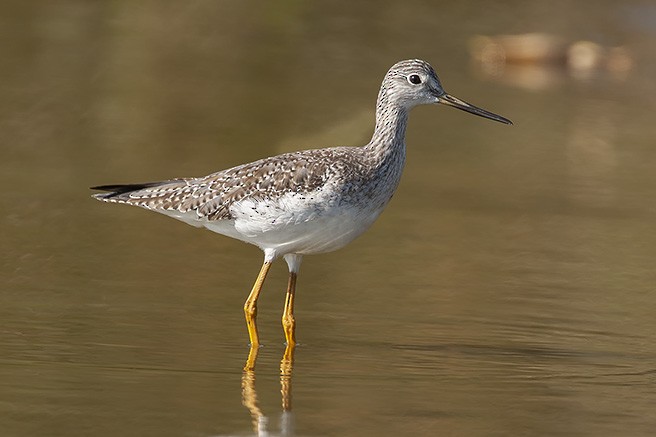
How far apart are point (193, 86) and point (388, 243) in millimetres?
6688

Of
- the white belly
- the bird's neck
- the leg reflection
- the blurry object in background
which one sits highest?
the blurry object in background

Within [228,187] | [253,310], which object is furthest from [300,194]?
[253,310]

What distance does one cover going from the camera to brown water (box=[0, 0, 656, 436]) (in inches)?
309

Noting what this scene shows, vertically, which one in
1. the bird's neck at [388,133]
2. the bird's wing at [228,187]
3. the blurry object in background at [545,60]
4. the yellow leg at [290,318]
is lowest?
the yellow leg at [290,318]

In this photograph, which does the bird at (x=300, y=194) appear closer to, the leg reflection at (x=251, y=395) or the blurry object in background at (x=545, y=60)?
the leg reflection at (x=251, y=395)

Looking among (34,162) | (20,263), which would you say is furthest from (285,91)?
(20,263)

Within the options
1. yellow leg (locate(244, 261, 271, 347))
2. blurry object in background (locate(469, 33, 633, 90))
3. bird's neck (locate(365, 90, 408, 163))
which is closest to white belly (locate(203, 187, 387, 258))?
yellow leg (locate(244, 261, 271, 347))

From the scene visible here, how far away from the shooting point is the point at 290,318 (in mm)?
9336

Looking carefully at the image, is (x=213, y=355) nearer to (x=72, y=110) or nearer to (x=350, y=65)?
(x=72, y=110)

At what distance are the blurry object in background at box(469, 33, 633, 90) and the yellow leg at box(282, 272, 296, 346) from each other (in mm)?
10735

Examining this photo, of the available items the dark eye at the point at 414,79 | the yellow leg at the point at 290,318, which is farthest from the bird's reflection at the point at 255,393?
the dark eye at the point at 414,79

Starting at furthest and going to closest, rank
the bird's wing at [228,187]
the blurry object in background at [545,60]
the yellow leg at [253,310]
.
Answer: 1. the blurry object in background at [545,60]
2. the bird's wing at [228,187]
3. the yellow leg at [253,310]

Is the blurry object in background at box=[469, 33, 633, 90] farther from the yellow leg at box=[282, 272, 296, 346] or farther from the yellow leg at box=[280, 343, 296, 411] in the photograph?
the yellow leg at box=[280, 343, 296, 411]

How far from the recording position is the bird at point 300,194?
929 cm
